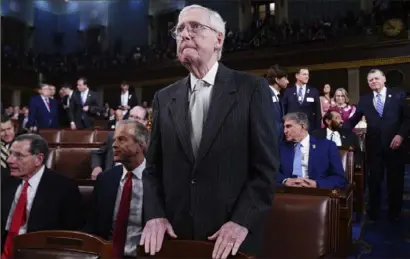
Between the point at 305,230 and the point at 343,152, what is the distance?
146cm

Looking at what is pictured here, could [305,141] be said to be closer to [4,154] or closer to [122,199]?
[122,199]

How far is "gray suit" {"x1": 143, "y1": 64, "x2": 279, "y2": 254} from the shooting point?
44.8 inches

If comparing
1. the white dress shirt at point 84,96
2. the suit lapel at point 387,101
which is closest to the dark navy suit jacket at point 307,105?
the suit lapel at point 387,101

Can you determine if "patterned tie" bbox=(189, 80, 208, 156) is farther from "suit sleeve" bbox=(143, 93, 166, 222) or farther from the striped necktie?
the striped necktie

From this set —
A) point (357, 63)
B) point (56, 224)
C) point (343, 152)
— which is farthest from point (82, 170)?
point (357, 63)

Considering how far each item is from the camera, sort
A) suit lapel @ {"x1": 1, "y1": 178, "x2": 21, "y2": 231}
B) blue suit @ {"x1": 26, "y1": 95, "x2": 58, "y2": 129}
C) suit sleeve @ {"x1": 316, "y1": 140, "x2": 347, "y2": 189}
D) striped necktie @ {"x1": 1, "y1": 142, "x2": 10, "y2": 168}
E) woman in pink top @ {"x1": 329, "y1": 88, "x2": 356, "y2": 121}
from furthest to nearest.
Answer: blue suit @ {"x1": 26, "y1": 95, "x2": 58, "y2": 129} < woman in pink top @ {"x1": 329, "y1": 88, "x2": 356, "y2": 121} < striped necktie @ {"x1": 1, "y1": 142, "x2": 10, "y2": 168} < suit sleeve @ {"x1": 316, "y1": 140, "x2": 347, "y2": 189} < suit lapel @ {"x1": 1, "y1": 178, "x2": 21, "y2": 231}

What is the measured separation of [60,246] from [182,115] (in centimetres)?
50

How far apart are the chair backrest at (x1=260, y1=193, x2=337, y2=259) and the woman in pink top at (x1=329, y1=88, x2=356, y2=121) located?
8.74 ft

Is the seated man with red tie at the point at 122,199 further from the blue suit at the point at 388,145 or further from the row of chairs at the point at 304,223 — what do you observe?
the blue suit at the point at 388,145

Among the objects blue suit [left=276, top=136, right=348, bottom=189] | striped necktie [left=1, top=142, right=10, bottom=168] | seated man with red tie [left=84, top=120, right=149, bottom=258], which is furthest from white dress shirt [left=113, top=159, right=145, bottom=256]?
striped necktie [left=1, top=142, right=10, bottom=168]

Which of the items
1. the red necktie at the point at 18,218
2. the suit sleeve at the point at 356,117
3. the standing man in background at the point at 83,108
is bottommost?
the red necktie at the point at 18,218

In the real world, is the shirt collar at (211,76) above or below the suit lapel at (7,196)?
above

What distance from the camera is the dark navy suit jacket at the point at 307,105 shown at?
4.12 m

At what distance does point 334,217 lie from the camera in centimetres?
175
